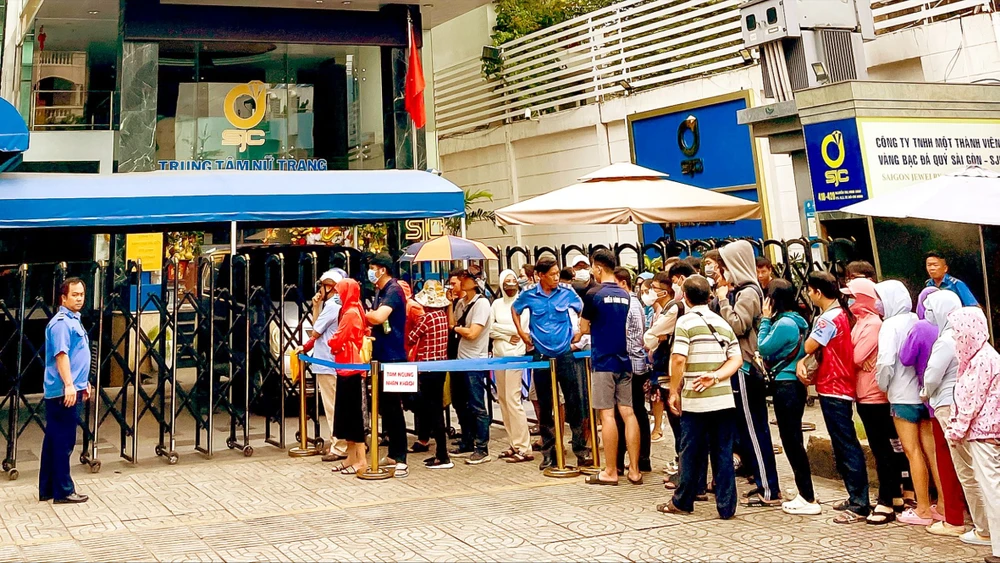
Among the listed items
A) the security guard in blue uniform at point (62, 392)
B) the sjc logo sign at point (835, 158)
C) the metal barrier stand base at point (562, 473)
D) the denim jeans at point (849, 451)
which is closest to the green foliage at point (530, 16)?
the sjc logo sign at point (835, 158)

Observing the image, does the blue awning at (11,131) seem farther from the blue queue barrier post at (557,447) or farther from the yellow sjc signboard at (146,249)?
the yellow sjc signboard at (146,249)

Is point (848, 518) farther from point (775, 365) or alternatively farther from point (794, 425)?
point (775, 365)

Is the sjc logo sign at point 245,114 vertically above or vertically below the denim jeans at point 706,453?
above

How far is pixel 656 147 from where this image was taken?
16641 mm

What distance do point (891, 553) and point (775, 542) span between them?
0.70m

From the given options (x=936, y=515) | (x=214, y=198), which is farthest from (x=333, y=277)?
(x=936, y=515)

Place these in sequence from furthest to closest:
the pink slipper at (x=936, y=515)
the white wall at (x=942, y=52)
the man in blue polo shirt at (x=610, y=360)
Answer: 1. the white wall at (x=942, y=52)
2. the man in blue polo shirt at (x=610, y=360)
3. the pink slipper at (x=936, y=515)

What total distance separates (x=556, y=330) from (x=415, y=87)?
334 inches

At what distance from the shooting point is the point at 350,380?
8125mm

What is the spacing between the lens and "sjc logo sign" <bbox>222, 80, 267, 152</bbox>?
15.3 metres

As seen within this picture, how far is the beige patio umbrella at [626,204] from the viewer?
36.2 feet

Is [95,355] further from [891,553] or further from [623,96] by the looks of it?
[623,96]

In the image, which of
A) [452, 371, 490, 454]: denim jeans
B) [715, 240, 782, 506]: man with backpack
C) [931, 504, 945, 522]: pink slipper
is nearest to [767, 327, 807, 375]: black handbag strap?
[715, 240, 782, 506]: man with backpack

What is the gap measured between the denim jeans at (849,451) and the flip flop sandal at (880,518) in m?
0.07
